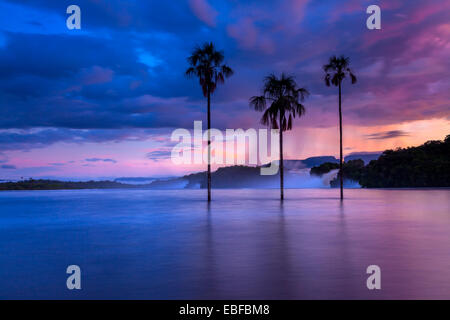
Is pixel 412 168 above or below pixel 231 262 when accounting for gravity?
above

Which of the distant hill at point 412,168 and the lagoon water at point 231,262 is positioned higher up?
the distant hill at point 412,168

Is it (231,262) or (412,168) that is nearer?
(231,262)

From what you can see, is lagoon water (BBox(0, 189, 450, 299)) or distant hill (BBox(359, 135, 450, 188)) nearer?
lagoon water (BBox(0, 189, 450, 299))

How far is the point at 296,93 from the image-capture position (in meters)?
44.8

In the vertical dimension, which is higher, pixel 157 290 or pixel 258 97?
pixel 258 97

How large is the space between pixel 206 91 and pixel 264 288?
36313 mm

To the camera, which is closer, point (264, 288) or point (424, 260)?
point (264, 288)

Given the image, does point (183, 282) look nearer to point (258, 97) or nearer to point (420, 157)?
point (258, 97)

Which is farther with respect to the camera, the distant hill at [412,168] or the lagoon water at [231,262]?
the distant hill at [412,168]

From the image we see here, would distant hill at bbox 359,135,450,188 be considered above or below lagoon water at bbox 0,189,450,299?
above
